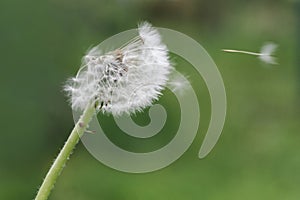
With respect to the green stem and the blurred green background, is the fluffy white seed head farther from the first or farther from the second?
the blurred green background

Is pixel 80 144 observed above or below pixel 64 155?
below

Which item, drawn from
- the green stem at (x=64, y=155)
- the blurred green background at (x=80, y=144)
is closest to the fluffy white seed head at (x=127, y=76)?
the green stem at (x=64, y=155)

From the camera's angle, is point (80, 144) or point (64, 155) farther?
point (80, 144)

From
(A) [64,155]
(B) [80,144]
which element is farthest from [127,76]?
(B) [80,144]

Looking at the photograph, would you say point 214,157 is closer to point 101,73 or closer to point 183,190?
point 183,190

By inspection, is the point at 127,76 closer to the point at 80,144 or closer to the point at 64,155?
the point at 64,155

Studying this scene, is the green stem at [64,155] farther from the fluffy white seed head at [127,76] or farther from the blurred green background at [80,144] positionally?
the blurred green background at [80,144]
